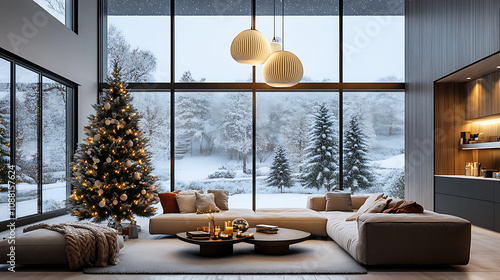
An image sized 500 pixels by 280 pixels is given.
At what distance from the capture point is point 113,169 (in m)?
6.97

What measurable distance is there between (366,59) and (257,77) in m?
2.48

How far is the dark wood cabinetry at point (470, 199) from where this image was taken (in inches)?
272

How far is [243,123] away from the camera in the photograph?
32.8 feet

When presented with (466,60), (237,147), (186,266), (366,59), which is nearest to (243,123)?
(237,147)

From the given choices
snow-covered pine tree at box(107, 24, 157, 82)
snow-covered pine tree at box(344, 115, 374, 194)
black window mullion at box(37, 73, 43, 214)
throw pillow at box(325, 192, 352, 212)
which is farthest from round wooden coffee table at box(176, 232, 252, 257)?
snow-covered pine tree at box(107, 24, 157, 82)

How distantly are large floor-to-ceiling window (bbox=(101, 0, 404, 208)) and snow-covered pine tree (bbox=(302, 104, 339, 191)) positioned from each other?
2 centimetres

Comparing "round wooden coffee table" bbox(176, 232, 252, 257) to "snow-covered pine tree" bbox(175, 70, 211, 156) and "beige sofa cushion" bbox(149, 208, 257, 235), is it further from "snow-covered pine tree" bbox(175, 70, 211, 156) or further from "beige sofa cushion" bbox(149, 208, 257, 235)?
"snow-covered pine tree" bbox(175, 70, 211, 156)

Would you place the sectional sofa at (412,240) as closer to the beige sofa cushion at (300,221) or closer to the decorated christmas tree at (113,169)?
the beige sofa cushion at (300,221)

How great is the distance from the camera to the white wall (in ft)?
22.3

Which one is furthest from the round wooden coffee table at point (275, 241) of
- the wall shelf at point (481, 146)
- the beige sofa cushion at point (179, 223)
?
the wall shelf at point (481, 146)

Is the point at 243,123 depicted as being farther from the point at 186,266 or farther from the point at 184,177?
the point at 186,266

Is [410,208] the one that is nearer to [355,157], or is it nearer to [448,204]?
[448,204]

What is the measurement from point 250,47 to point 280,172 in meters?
4.59

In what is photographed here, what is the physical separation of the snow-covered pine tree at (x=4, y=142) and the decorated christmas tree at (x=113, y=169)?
0.96 meters
